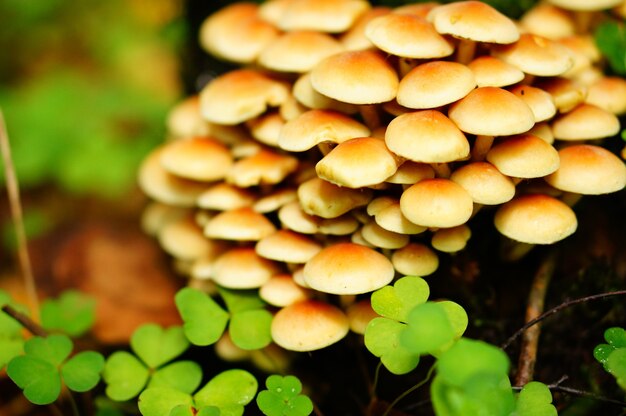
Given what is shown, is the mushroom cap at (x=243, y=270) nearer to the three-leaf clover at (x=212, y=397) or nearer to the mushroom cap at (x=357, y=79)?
the three-leaf clover at (x=212, y=397)

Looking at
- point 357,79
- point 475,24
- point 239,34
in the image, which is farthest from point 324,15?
point 475,24

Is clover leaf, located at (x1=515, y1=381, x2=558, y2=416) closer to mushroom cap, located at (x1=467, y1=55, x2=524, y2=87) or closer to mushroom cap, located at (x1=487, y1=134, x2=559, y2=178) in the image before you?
mushroom cap, located at (x1=487, y1=134, x2=559, y2=178)

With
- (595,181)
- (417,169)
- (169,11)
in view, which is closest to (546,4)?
(595,181)

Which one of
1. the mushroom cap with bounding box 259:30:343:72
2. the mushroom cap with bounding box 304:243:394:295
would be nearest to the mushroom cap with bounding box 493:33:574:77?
the mushroom cap with bounding box 259:30:343:72

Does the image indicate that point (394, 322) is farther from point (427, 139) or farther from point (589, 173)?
point (589, 173)

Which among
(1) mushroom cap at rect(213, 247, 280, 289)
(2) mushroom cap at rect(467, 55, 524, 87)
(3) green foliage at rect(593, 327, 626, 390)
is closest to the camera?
(3) green foliage at rect(593, 327, 626, 390)

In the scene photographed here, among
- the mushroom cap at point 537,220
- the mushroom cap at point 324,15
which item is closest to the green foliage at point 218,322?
the mushroom cap at point 537,220
